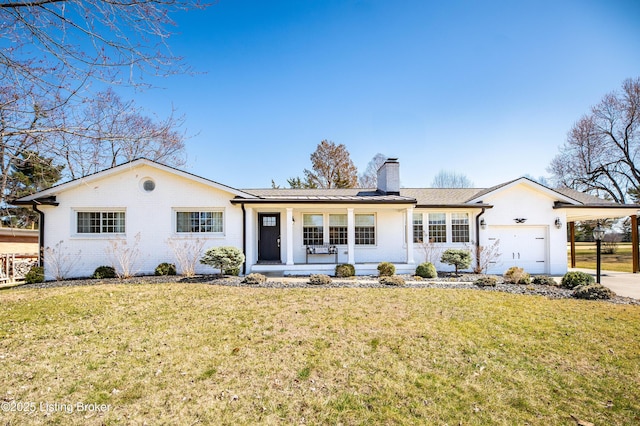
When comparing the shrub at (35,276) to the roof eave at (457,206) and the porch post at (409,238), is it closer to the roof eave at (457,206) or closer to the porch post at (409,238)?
the porch post at (409,238)

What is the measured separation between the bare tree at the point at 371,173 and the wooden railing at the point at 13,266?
2728 cm

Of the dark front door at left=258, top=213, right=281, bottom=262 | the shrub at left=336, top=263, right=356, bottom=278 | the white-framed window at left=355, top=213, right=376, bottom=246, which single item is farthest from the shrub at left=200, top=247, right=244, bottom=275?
the white-framed window at left=355, top=213, right=376, bottom=246

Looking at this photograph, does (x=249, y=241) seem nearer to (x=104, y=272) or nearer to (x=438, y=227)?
(x=104, y=272)

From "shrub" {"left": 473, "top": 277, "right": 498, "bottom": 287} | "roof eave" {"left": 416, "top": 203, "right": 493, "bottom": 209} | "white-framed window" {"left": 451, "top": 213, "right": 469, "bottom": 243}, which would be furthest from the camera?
"white-framed window" {"left": 451, "top": 213, "right": 469, "bottom": 243}

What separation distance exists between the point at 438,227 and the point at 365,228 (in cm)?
341

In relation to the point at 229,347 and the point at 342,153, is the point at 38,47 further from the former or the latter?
the point at 342,153

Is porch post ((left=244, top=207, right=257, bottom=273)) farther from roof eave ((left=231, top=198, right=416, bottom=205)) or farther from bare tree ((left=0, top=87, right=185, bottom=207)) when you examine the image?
bare tree ((left=0, top=87, right=185, bottom=207))

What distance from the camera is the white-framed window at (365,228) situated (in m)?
13.7

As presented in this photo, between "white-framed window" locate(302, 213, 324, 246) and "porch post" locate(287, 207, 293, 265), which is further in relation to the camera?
"white-framed window" locate(302, 213, 324, 246)

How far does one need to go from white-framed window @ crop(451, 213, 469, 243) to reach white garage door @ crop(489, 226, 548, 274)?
1.10 m

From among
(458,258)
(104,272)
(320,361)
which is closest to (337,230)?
(458,258)

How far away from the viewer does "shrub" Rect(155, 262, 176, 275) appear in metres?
11.1

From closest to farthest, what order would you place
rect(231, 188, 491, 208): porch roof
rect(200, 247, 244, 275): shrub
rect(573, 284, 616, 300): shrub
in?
rect(573, 284, 616, 300): shrub < rect(200, 247, 244, 275): shrub < rect(231, 188, 491, 208): porch roof

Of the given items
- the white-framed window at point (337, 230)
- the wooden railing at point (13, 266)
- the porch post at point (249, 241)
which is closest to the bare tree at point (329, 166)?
the white-framed window at point (337, 230)
